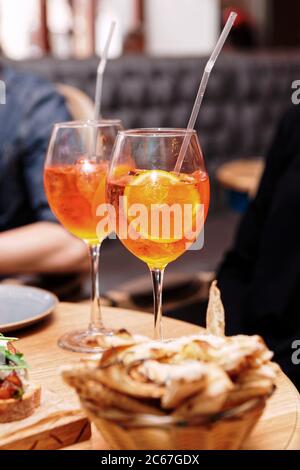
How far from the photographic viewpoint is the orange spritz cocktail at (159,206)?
0.87 meters

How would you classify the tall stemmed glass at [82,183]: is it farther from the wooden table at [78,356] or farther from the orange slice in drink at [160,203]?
the orange slice in drink at [160,203]

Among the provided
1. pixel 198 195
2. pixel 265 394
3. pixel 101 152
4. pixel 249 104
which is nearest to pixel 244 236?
pixel 101 152

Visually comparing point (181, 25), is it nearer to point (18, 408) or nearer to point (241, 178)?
point (241, 178)

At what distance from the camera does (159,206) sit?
86 cm

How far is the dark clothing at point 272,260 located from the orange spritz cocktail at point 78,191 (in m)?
0.51

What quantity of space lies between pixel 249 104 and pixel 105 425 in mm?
3894

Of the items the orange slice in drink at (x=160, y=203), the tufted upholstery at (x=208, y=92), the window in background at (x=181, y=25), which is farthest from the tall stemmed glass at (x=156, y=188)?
the window in background at (x=181, y=25)

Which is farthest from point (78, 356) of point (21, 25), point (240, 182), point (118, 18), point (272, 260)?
point (118, 18)

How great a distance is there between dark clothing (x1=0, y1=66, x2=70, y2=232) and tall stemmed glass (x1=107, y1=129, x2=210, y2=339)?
101 cm

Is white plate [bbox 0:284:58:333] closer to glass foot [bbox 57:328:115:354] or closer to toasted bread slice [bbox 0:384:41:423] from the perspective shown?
glass foot [bbox 57:328:115:354]

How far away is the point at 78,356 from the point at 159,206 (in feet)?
0.83

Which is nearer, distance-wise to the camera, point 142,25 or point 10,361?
point 10,361

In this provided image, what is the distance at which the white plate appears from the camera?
3.52ft

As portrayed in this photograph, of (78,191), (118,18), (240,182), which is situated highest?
(118,18)
